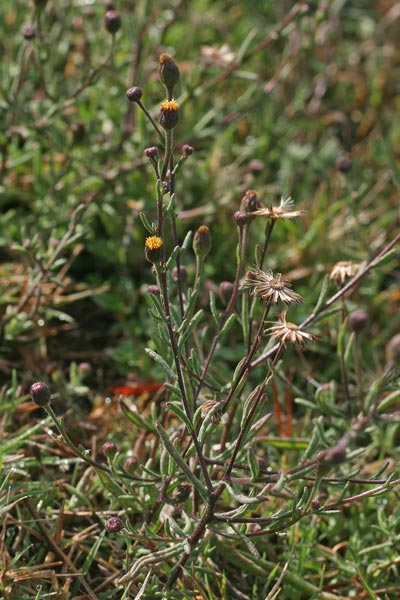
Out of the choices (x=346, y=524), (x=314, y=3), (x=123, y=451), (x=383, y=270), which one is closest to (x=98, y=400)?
(x=123, y=451)

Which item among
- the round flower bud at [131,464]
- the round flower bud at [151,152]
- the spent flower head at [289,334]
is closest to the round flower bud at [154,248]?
the round flower bud at [151,152]

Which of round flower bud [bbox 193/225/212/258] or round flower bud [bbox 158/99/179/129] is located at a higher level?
round flower bud [bbox 158/99/179/129]

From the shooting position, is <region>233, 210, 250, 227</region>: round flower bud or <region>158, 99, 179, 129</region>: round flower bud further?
<region>233, 210, 250, 227</region>: round flower bud

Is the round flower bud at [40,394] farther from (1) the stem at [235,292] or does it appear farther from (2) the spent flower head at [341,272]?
(2) the spent flower head at [341,272]

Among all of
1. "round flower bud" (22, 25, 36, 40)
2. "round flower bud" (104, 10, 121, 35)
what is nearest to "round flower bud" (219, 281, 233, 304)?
"round flower bud" (104, 10, 121, 35)

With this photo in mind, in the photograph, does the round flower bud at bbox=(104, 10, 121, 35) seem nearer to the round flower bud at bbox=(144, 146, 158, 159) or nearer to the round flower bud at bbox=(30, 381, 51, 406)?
the round flower bud at bbox=(144, 146, 158, 159)
